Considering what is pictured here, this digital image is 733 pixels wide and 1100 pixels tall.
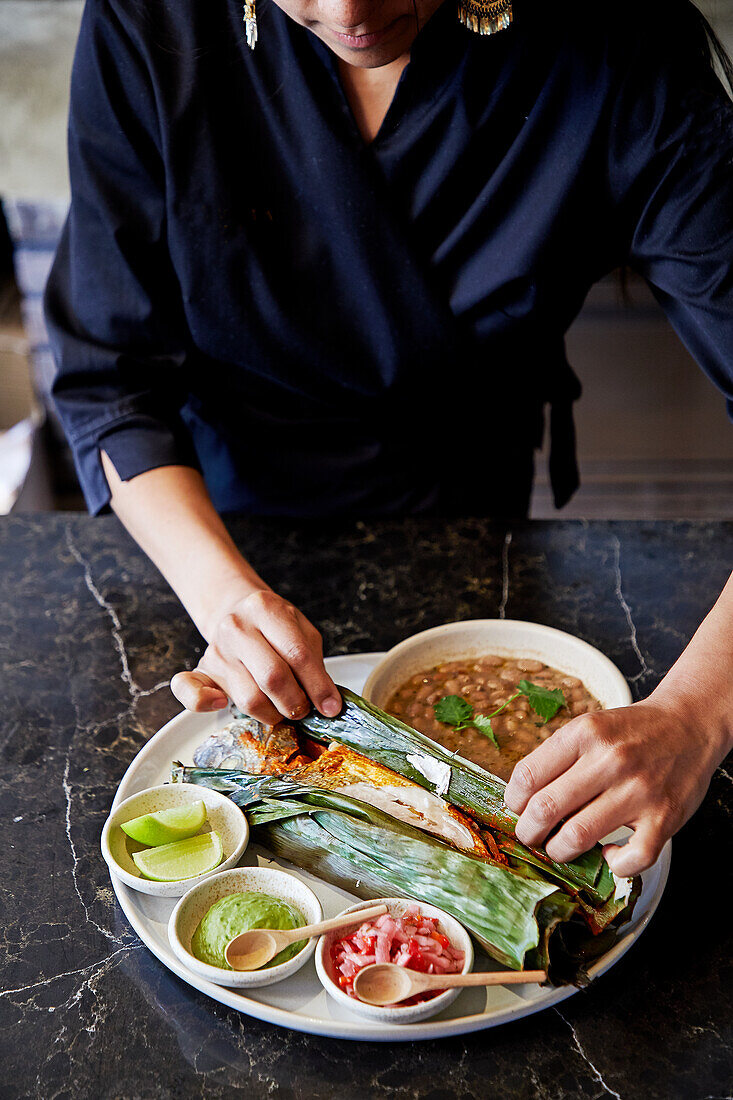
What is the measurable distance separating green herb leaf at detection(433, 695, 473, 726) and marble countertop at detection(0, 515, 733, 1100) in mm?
203

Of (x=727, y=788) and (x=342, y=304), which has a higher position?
(x=342, y=304)

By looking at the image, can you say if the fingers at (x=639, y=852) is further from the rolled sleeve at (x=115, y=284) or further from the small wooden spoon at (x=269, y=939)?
the rolled sleeve at (x=115, y=284)

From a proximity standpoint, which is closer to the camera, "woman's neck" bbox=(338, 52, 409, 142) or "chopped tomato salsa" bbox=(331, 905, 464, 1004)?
"chopped tomato salsa" bbox=(331, 905, 464, 1004)

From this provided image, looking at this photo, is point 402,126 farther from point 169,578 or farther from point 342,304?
point 169,578

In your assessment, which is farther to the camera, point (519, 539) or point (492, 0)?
point (519, 539)

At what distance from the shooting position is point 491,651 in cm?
137

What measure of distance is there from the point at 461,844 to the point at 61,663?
693mm

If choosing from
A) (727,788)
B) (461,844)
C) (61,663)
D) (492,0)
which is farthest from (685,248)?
(61,663)

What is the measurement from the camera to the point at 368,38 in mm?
1119

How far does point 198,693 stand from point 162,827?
0.18m

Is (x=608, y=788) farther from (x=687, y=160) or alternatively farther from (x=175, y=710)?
(x=687, y=160)

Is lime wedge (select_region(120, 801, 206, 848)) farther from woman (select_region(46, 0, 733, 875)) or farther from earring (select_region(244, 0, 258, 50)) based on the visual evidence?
earring (select_region(244, 0, 258, 50))

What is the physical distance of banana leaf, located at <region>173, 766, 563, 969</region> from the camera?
0.95 metres

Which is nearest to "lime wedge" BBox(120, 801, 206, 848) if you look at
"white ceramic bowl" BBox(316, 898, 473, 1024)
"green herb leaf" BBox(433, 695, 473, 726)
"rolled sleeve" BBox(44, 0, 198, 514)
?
"white ceramic bowl" BBox(316, 898, 473, 1024)
